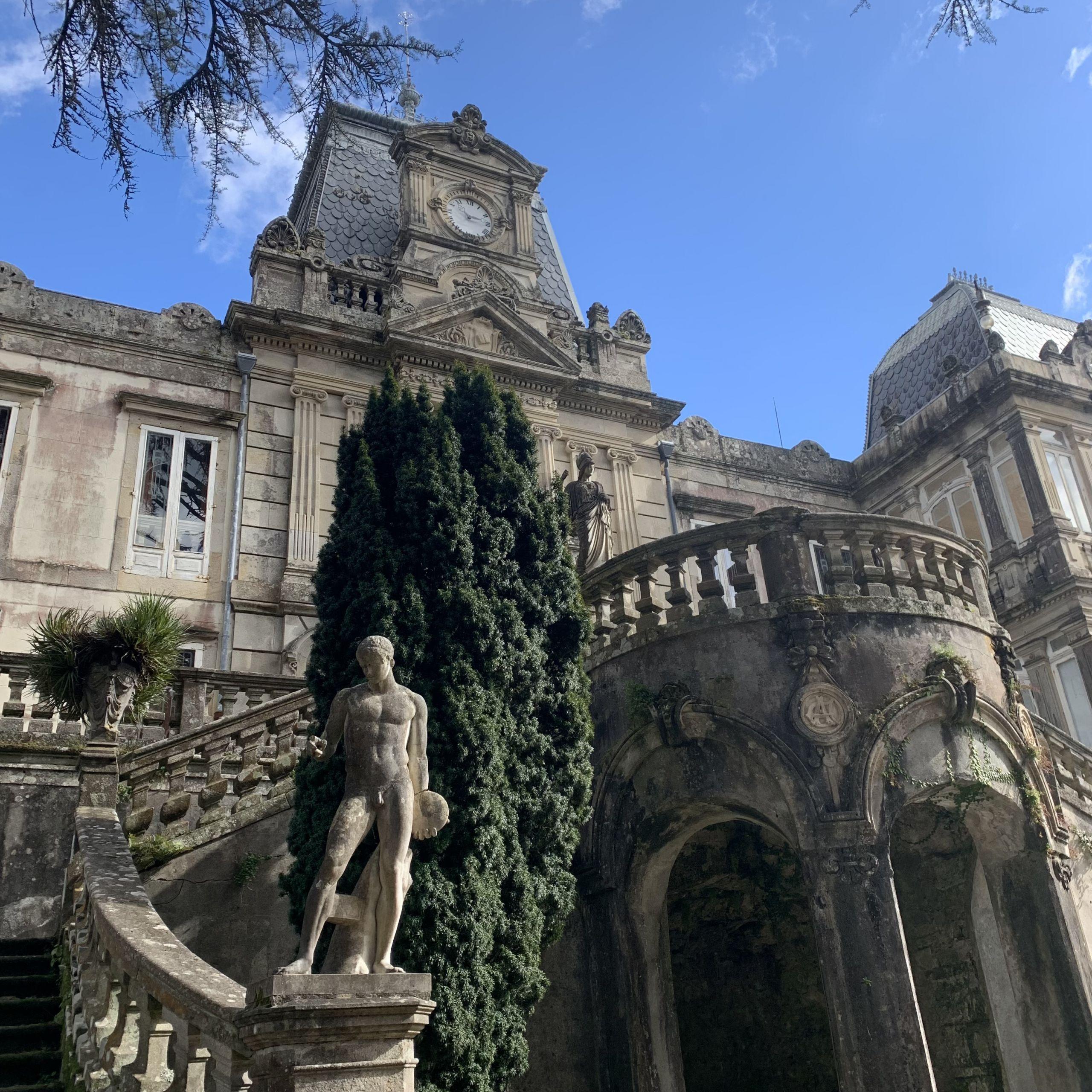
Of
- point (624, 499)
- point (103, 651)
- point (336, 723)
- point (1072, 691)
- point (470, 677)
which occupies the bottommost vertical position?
point (336, 723)

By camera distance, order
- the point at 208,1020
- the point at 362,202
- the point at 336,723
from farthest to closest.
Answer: the point at 362,202, the point at 336,723, the point at 208,1020

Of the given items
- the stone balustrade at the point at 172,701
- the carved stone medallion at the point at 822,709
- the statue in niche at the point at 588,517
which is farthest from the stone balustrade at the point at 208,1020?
the statue in niche at the point at 588,517

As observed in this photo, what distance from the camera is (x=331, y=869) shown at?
18.1 feet

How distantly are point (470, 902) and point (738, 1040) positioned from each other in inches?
240

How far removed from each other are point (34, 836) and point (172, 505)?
22.3 ft

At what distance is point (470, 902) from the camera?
26.5 ft

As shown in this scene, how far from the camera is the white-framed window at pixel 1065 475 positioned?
1945 cm

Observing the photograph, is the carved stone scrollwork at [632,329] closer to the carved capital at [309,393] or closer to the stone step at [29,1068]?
the carved capital at [309,393]

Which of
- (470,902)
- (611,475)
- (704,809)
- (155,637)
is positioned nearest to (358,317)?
(611,475)

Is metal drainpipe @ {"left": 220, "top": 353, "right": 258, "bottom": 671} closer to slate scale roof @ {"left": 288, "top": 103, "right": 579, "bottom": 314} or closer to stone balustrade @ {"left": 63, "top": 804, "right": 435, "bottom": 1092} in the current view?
slate scale roof @ {"left": 288, "top": 103, "right": 579, "bottom": 314}

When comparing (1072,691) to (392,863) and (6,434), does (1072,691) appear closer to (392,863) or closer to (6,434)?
(392,863)

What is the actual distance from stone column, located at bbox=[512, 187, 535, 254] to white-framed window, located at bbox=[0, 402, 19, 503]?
9.13 metres

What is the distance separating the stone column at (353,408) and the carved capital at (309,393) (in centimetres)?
32

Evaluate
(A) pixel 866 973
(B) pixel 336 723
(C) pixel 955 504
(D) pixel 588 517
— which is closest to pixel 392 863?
(B) pixel 336 723
